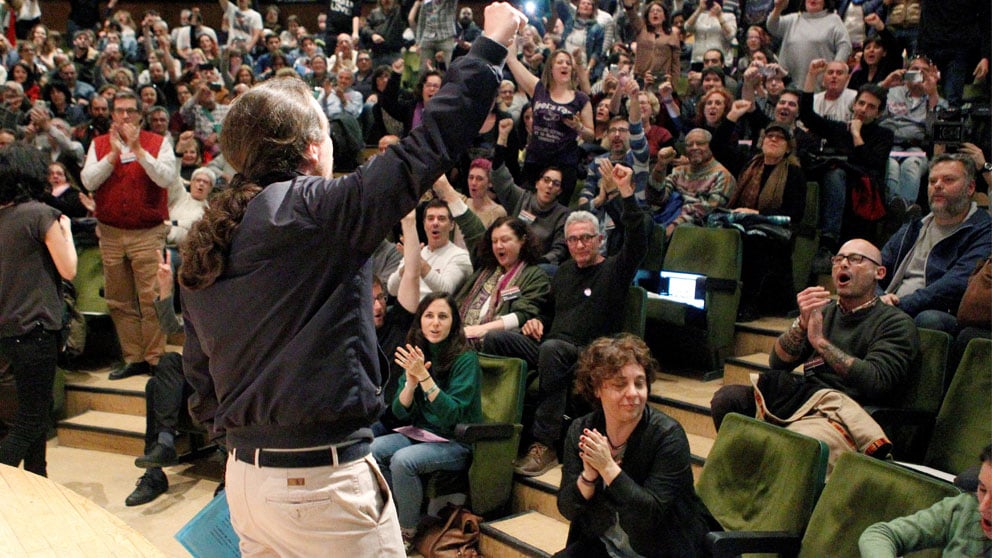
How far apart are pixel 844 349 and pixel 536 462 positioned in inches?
48.4

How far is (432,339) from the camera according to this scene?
3.52m

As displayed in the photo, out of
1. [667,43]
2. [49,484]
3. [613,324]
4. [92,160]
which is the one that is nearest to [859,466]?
[613,324]

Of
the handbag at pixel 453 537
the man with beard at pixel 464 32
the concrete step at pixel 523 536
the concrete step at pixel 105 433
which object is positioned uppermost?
the man with beard at pixel 464 32

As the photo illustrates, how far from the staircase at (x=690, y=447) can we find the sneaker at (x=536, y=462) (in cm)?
3

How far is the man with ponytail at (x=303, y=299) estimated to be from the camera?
1.17m

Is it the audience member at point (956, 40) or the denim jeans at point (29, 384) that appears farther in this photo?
the audience member at point (956, 40)

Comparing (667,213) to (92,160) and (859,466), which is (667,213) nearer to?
(859,466)

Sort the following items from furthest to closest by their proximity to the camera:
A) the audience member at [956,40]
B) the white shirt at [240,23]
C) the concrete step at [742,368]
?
the white shirt at [240,23] < the audience member at [956,40] < the concrete step at [742,368]

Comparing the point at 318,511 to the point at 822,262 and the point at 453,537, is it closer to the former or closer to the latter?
the point at 453,537

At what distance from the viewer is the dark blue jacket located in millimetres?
3312

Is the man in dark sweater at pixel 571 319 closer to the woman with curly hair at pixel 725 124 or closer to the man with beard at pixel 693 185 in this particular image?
the man with beard at pixel 693 185

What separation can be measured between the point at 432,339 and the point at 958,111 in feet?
8.64

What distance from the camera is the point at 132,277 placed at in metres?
4.97

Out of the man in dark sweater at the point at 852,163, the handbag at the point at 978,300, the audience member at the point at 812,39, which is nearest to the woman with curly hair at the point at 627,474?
the handbag at the point at 978,300
